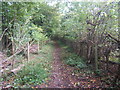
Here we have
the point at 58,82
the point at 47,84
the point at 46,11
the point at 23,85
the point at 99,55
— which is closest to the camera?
the point at 23,85

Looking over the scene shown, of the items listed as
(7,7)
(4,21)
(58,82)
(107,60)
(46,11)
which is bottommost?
Answer: (58,82)

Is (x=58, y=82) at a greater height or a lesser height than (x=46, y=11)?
lesser

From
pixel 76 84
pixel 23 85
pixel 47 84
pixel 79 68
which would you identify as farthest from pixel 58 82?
pixel 79 68

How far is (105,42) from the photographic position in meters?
3.13

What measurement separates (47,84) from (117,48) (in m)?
2.44

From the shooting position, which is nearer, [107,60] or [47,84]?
[47,84]

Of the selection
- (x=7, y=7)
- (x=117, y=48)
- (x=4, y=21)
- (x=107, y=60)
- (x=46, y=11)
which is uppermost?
(x=46, y=11)

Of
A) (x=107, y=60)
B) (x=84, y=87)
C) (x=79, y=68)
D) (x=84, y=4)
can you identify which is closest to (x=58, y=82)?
(x=84, y=87)

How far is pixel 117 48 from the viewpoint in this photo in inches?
99.0

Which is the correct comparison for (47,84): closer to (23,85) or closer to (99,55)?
(23,85)

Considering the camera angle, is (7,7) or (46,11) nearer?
(7,7)

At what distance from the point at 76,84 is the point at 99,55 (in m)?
1.59

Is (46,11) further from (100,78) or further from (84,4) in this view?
(100,78)

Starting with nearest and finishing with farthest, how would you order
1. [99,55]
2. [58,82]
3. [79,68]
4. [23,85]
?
[23,85] → [58,82] → [99,55] → [79,68]
